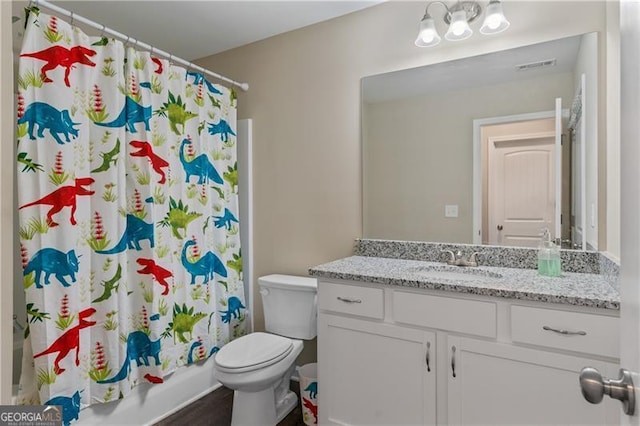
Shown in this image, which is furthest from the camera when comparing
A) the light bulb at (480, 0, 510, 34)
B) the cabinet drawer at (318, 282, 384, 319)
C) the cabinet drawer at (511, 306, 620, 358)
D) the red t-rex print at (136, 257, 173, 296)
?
the red t-rex print at (136, 257, 173, 296)

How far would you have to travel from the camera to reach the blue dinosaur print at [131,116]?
189 cm

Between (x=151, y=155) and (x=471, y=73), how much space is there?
1.81 meters

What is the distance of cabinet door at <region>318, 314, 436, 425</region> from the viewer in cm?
157

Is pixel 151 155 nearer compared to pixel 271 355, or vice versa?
pixel 271 355

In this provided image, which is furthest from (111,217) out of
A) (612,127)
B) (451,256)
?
(612,127)

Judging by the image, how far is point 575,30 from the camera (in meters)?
1.72

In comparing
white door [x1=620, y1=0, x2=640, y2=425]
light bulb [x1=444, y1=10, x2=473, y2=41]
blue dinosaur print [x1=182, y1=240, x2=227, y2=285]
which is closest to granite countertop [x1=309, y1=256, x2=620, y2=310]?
white door [x1=620, y1=0, x2=640, y2=425]

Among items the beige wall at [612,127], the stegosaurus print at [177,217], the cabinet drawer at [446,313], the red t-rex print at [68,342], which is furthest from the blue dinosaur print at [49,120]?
the beige wall at [612,127]

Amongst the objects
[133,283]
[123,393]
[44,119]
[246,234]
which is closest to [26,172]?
[44,119]

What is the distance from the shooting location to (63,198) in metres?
1.67

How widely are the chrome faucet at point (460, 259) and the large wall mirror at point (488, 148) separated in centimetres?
8

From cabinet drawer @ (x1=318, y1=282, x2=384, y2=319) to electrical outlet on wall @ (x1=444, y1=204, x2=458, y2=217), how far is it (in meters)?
0.68

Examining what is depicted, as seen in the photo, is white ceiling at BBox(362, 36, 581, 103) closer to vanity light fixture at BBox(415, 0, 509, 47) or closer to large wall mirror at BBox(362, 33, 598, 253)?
large wall mirror at BBox(362, 33, 598, 253)

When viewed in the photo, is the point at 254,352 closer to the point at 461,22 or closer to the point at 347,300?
the point at 347,300
